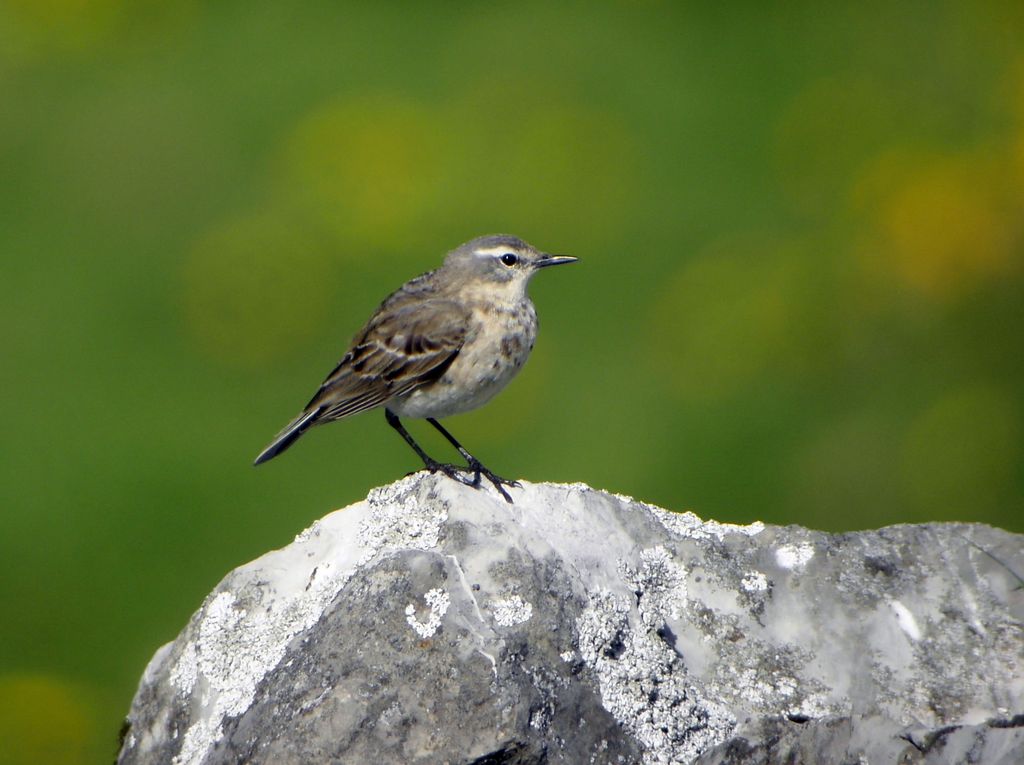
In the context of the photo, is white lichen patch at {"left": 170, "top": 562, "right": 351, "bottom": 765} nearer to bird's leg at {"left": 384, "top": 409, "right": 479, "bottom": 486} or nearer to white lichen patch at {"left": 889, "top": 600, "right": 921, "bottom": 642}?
bird's leg at {"left": 384, "top": 409, "right": 479, "bottom": 486}

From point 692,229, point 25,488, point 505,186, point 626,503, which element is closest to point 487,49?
point 505,186

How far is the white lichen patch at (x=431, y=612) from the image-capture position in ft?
13.7

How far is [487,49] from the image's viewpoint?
12.4m

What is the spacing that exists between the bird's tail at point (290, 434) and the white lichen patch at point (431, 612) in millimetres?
2486


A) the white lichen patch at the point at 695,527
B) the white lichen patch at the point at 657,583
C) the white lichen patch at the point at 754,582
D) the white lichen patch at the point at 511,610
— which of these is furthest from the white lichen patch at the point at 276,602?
the white lichen patch at the point at 754,582

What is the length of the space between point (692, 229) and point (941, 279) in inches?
74.2

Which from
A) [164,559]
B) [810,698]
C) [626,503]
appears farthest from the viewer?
[164,559]

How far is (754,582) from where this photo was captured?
4676 millimetres

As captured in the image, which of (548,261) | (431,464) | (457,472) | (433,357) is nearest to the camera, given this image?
(457,472)

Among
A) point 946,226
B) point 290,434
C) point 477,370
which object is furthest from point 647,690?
point 946,226

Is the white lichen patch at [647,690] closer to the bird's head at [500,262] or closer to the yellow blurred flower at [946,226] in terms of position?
the bird's head at [500,262]

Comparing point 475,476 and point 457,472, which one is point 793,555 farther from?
point 457,472

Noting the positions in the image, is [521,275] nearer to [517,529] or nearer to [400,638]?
[517,529]

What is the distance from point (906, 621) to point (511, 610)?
54.0 inches
